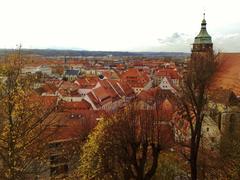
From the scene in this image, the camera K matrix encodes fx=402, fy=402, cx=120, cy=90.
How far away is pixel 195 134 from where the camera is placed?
53.5 ft

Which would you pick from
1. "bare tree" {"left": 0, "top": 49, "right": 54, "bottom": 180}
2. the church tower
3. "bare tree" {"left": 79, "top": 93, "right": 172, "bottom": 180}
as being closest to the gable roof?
the church tower

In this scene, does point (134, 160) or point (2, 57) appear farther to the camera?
point (134, 160)

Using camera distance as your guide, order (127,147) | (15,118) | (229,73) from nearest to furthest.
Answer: (15,118), (127,147), (229,73)

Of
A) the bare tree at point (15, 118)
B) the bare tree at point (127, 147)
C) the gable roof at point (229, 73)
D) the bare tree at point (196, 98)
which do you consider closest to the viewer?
the bare tree at point (15, 118)

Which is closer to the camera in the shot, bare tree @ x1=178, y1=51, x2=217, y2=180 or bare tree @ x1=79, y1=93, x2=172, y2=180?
bare tree @ x1=79, y1=93, x2=172, y2=180

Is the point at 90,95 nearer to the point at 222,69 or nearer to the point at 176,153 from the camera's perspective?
the point at 222,69

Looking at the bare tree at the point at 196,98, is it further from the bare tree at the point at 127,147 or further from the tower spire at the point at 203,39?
the tower spire at the point at 203,39

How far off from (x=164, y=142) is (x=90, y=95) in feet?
125

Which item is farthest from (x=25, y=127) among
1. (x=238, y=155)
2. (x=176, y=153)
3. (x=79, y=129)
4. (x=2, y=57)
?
(x=79, y=129)

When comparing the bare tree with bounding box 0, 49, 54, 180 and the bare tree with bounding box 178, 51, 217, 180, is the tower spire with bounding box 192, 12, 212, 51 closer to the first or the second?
the bare tree with bounding box 178, 51, 217, 180

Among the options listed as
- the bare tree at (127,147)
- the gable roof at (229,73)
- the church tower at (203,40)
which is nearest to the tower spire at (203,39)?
the church tower at (203,40)

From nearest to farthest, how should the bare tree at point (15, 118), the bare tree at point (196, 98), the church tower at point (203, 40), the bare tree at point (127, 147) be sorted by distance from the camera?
the bare tree at point (15, 118)
the bare tree at point (127, 147)
the bare tree at point (196, 98)
the church tower at point (203, 40)

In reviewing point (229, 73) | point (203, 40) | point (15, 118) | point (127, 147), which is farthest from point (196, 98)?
point (203, 40)

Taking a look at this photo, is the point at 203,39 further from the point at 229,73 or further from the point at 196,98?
the point at 196,98
